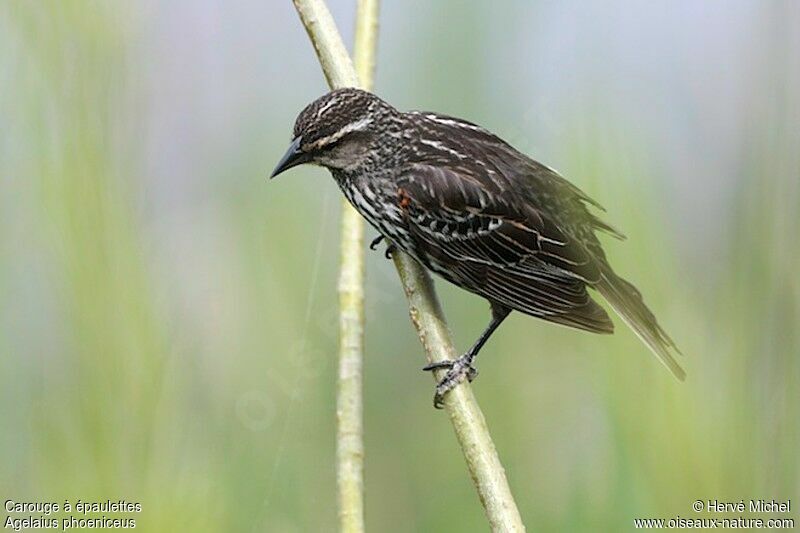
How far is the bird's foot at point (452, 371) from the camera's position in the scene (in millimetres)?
1055

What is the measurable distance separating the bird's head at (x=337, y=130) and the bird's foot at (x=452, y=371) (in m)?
0.40

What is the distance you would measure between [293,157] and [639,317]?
71 centimetres

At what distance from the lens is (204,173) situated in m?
1.33

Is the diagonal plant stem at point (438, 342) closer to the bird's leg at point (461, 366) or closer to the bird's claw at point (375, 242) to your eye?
the bird's leg at point (461, 366)

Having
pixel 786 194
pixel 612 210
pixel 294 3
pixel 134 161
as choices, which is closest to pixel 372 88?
pixel 294 3

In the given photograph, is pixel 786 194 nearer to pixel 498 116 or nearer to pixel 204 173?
pixel 498 116

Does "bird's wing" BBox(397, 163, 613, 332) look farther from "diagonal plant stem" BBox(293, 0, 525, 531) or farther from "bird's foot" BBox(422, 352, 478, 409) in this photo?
"bird's foot" BBox(422, 352, 478, 409)

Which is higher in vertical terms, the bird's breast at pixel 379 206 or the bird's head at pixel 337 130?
the bird's head at pixel 337 130

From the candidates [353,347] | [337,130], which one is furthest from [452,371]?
[337,130]

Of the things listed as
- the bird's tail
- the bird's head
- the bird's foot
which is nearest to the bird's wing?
the bird's head

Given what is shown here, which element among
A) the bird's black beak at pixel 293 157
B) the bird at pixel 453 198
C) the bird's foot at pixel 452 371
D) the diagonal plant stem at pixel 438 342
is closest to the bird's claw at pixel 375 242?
the bird at pixel 453 198

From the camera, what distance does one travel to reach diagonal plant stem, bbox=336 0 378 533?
858 mm

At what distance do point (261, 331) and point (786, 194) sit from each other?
2.23 ft

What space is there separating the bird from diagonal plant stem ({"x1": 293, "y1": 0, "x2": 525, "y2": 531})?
0.14m
